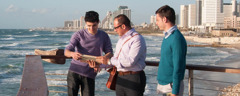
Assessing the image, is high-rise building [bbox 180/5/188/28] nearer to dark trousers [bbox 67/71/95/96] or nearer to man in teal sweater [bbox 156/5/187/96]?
dark trousers [bbox 67/71/95/96]

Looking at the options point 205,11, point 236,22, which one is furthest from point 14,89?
point 205,11

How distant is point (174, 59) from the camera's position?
7.84 feet

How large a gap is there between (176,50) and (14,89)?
1151 cm

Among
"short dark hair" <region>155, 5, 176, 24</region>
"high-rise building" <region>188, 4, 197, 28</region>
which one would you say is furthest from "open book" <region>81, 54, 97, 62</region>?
"high-rise building" <region>188, 4, 197, 28</region>

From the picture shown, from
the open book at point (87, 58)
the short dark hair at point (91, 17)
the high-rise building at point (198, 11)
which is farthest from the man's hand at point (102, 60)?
the high-rise building at point (198, 11)

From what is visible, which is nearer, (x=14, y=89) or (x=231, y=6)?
(x=14, y=89)

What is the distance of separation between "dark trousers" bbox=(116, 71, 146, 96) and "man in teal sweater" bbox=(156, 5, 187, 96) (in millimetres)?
242

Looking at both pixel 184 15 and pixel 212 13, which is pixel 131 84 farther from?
pixel 184 15

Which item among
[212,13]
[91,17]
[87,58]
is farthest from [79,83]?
[212,13]

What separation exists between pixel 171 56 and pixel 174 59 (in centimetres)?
9

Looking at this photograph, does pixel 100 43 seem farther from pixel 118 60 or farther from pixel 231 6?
pixel 231 6

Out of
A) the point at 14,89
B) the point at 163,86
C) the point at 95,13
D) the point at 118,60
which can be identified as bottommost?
the point at 14,89

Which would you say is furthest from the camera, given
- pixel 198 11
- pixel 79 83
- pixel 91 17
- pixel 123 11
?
pixel 123 11

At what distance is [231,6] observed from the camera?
150 metres
